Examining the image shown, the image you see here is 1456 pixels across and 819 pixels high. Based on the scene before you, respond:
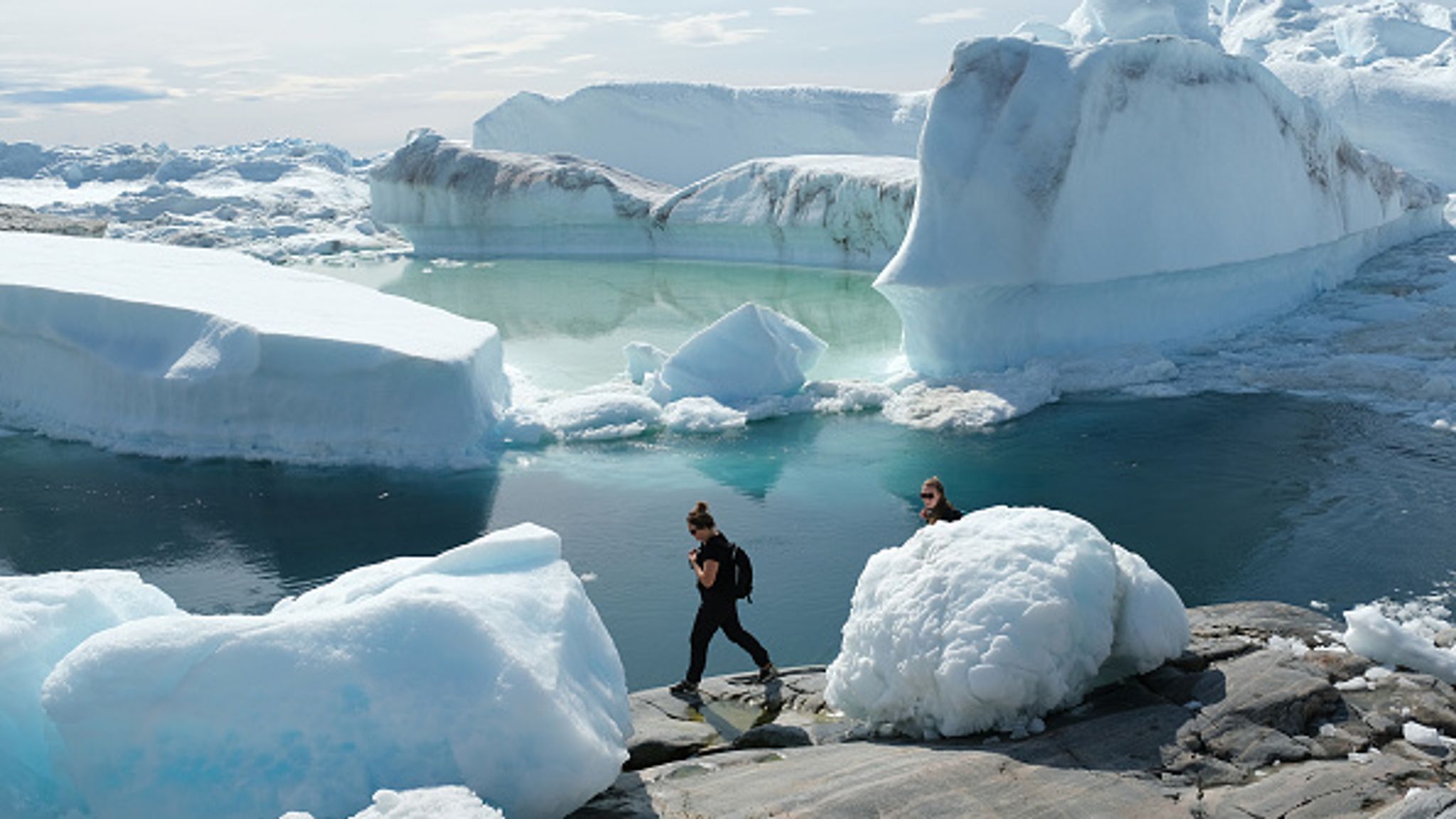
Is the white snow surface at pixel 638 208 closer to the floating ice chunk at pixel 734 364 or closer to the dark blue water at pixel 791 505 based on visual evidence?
the floating ice chunk at pixel 734 364

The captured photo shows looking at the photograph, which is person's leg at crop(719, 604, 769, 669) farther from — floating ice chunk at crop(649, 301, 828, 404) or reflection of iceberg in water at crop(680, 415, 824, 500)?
floating ice chunk at crop(649, 301, 828, 404)

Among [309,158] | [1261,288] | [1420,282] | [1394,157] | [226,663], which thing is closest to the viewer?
[226,663]

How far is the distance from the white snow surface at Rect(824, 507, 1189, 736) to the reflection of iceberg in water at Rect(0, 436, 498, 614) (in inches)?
172

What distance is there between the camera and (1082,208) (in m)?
13.3

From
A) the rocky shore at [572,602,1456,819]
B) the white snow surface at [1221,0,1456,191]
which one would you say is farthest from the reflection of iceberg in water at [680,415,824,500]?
the white snow surface at [1221,0,1456,191]

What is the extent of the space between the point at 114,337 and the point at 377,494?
12.0 feet

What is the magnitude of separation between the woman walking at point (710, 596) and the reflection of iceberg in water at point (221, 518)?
3251mm

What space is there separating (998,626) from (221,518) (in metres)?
6.71

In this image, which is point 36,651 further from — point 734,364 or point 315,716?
point 734,364

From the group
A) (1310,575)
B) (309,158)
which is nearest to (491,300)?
(1310,575)

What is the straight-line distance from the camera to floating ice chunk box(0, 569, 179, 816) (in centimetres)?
339

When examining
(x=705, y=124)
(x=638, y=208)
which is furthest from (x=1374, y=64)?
(x=638, y=208)

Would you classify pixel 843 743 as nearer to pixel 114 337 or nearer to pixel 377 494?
pixel 377 494

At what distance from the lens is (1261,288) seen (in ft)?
50.3
